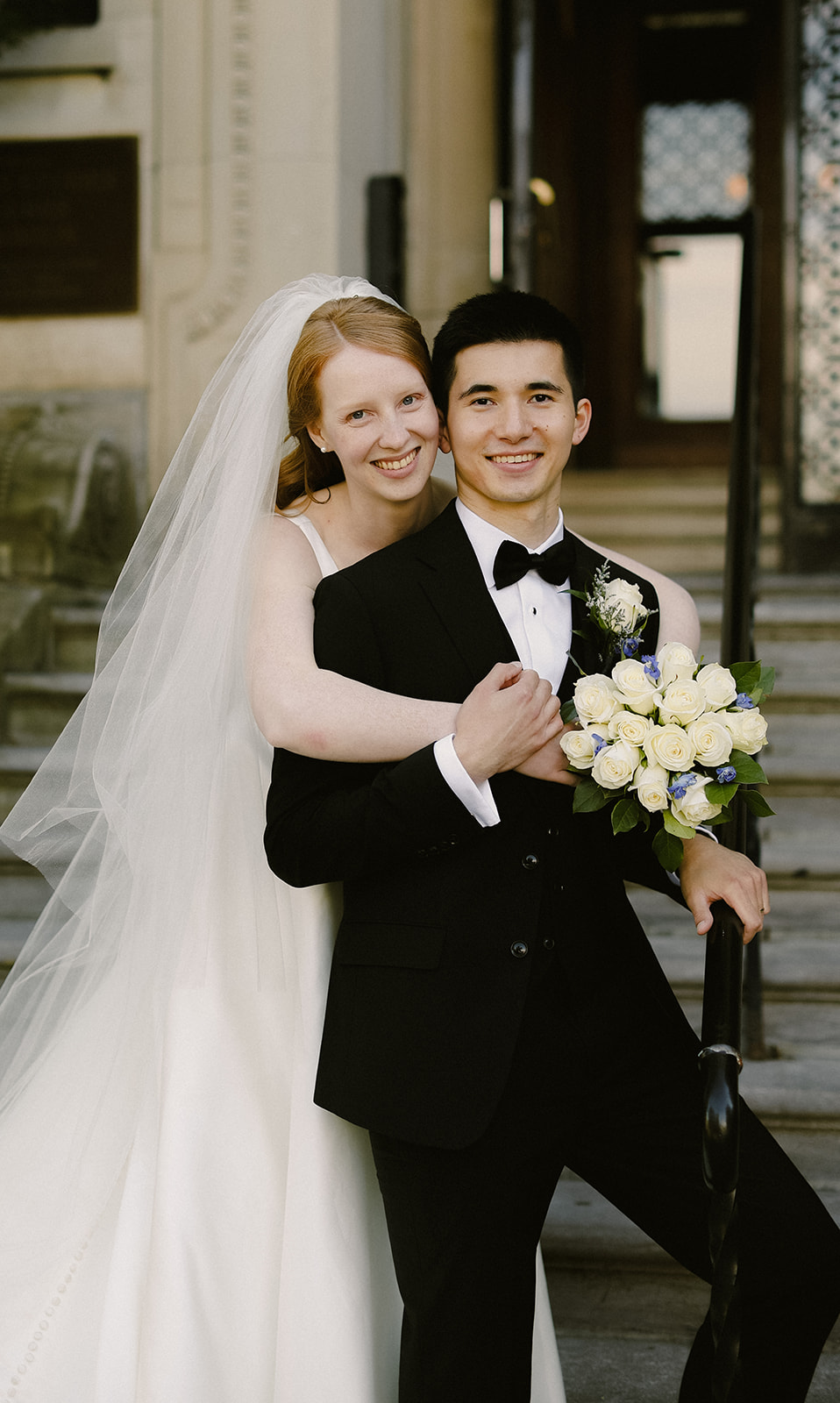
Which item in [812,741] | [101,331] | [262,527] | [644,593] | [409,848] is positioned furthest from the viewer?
[101,331]

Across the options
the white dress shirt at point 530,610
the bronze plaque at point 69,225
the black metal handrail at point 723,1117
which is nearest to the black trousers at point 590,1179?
the black metal handrail at point 723,1117

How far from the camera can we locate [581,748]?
1.70 meters

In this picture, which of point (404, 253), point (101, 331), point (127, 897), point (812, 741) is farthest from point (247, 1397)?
point (404, 253)

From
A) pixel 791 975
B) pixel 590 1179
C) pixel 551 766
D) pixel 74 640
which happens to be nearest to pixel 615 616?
pixel 551 766

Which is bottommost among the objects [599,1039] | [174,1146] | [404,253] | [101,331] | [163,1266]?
[163,1266]

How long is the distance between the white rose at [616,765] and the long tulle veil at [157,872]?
570 mm

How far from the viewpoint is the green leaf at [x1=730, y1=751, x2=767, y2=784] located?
1.73 metres

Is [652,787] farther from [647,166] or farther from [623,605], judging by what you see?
[647,166]

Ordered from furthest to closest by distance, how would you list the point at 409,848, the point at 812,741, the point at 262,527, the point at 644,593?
the point at 812,741
the point at 262,527
the point at 644,593
the point at 409,848

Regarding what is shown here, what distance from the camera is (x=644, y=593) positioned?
2.00m

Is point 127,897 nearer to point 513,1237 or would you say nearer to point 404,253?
point 513,1237

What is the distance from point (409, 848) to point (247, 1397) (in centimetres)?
99

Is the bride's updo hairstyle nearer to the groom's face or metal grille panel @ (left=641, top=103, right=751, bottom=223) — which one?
the groom's face

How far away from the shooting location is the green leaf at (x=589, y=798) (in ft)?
5.60
